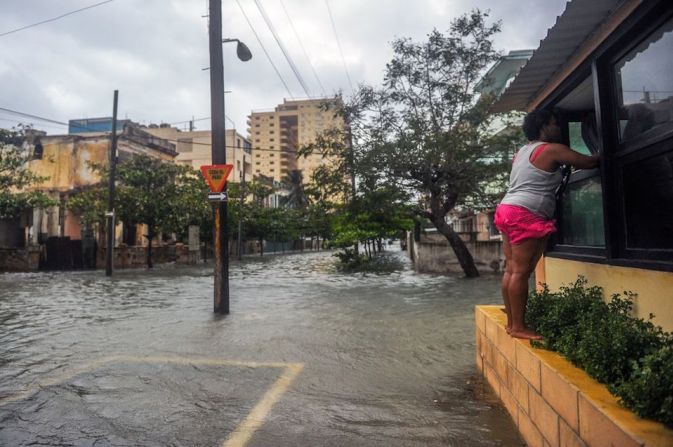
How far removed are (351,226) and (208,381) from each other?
14345 millimetres

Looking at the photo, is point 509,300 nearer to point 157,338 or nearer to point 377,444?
point 377,444

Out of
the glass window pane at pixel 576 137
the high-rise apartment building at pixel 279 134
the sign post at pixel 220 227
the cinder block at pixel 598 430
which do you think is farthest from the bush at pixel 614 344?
the high-rise apartment building at pixel 279 134

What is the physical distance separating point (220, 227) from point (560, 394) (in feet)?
22.9

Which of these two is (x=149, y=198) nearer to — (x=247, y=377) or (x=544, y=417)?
(x=247, y=377)

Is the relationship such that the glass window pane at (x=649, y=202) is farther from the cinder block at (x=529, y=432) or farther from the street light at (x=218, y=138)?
the street light at (x=218, y=138)

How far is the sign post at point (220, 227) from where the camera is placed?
8.27 meters

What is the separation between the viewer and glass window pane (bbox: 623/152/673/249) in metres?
2.92

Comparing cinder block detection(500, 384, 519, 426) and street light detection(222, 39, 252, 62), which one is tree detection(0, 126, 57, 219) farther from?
cinder block detection(500, 384, 519, 426)

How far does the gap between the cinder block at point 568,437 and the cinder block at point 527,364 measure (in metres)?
0.36

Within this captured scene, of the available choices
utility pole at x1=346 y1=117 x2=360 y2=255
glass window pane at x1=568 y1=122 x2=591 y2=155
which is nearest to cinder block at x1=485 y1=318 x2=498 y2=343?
glass window pane at x1=568 y1=122 x2=591 y2=155

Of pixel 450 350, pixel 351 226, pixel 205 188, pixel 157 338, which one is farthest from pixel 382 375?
pixel 205 188

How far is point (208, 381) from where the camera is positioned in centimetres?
418

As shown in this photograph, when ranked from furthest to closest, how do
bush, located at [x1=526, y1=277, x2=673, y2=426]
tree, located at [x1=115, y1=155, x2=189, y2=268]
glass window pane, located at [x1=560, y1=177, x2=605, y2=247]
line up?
1. tree, located at [x1=115, y1=155, x2=189, y2=268]
2. glass window pane, located at [x1=560, y1=177, x2=605, y2=247]
3. bush, located at [x1=526, y1=277, x2=673, y2=426]

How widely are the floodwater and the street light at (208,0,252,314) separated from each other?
0.50 meters
